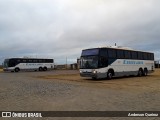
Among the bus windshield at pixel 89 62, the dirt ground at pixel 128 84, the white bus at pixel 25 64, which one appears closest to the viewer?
the dirt ground at pixel 128 84

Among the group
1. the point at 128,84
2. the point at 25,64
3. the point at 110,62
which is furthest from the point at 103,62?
the point at 25,64

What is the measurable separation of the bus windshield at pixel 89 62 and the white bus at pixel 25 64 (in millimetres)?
34922

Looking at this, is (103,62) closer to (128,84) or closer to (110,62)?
(110,62)

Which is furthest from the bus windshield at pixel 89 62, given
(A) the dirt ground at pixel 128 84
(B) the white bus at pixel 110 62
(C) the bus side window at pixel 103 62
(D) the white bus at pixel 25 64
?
(D) the white bus at pixel 25 64

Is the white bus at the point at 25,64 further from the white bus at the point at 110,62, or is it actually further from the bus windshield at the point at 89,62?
the bus windshield at the point at 89,62

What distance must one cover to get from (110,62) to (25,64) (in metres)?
36.3

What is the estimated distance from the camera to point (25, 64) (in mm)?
61594

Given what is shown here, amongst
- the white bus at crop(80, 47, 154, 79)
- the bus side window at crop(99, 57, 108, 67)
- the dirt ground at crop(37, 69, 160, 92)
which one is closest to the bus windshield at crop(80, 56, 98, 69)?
the white bus at crop(80, 47, 154, 79)

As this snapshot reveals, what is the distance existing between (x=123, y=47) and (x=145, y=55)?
5.49m

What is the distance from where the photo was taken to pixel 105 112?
30.0 ft

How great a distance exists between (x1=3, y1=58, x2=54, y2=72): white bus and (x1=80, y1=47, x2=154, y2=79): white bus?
107 feet

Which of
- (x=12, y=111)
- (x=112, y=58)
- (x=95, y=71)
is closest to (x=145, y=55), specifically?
(x=112, y=58)

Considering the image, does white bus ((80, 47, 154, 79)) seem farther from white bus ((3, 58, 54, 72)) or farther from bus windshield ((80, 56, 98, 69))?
white bus ((3, 58, 54, 72))

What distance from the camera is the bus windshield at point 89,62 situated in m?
27.0
